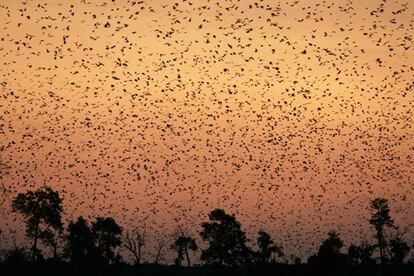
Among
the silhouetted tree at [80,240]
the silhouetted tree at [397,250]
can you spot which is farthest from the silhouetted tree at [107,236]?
the silhouetted tree at [397,250]

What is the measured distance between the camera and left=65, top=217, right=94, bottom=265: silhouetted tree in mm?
106875

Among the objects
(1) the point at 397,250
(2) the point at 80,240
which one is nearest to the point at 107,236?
(2) the point at 80,240

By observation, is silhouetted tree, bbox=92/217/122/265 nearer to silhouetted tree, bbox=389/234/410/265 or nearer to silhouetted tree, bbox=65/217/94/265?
silhouetted tree, bbox=65/217/94/265

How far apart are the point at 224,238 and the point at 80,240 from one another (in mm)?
24778

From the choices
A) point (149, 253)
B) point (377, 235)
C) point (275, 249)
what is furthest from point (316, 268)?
point (275, 249)

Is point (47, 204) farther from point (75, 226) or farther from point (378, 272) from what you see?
point (378, 272)

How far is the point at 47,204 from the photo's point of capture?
99188mm

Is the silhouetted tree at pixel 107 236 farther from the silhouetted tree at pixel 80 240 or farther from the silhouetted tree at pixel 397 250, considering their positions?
the silhouetted tree at pixel 397 250

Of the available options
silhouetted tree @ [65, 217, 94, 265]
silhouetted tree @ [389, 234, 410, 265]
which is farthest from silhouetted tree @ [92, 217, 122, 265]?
silhouetted tree @ [389, 234, 410, 265]

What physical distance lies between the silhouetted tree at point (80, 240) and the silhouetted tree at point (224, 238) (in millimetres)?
19545

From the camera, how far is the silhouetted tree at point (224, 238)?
110 m

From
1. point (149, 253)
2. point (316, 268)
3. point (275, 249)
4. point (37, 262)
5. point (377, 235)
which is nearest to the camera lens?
point (316, 268)

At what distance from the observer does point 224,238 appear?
110m

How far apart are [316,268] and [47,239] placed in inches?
2243
